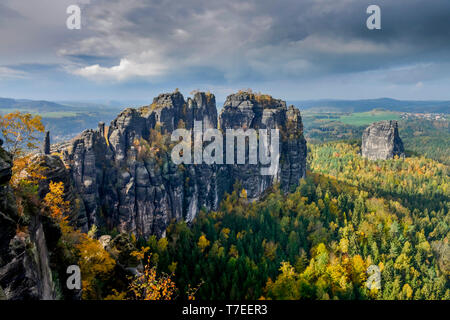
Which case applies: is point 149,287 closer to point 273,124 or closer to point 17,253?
point 17,253

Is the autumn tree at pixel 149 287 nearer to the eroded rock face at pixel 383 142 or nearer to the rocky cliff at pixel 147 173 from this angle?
the rocky cliff at pixel 147 173

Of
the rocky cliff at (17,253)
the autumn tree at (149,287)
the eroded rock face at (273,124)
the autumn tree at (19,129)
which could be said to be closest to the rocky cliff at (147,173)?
the eroded rock face at (273,124)

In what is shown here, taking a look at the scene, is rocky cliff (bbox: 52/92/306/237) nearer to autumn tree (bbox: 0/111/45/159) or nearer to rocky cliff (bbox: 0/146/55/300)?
→ autumn tree (bbox: 0/111/45/159)

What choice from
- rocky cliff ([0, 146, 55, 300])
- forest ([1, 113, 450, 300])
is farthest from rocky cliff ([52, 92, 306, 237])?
rocky cliff ([0, 146, 55, 300])
